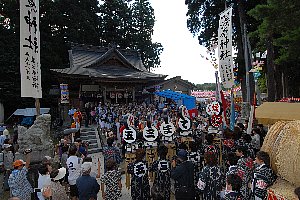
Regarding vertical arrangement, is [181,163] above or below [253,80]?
below

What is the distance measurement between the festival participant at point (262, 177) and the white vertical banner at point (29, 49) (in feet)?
22.7

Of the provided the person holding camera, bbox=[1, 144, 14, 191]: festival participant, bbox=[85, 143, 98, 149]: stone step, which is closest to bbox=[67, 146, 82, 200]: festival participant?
the person holding camera

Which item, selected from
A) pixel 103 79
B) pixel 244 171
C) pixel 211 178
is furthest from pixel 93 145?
pixel 244 171

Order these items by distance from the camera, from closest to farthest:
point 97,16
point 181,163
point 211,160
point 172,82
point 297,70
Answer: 1. point 211,160
2. point 181,163
3. point 297,70
4. point 172,82
5. point 97,16

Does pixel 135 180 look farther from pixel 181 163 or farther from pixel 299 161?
pixel 299 161

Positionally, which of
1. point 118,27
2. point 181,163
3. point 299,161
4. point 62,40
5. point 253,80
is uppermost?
point 118,27

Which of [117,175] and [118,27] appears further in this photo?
[118,27]

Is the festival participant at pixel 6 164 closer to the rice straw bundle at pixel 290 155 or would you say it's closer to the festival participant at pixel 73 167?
the festival participant at pixel 73 167

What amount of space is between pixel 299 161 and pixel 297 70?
67.5ft

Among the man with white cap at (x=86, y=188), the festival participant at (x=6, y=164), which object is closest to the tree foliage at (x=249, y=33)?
the man with white cap at (x=86, y=188)

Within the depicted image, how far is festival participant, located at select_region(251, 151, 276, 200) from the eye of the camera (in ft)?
13.7

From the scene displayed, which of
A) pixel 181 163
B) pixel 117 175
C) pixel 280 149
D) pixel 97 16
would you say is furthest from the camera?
pixel 97 16

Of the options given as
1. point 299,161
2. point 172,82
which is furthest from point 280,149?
point 172,82

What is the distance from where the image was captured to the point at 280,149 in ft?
13.5
